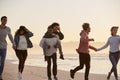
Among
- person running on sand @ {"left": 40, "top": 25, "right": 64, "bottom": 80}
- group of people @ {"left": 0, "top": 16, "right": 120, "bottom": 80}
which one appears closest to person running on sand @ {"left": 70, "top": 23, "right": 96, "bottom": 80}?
group of people @ {"left": 0, "top": 16, "right": 120, "bottom": 80}

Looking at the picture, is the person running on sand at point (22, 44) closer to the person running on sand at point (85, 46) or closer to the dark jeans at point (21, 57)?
the dark jeans at point (21, 57)

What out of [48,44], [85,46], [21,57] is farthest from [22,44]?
[85,46]

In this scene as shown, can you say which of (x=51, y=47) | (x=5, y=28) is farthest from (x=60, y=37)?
(x=5, y=28)

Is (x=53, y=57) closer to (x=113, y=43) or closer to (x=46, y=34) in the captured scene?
(x=46, y=34)

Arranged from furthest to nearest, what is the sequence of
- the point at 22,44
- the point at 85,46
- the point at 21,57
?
1. the point at 22,44
2. the point at 21,57
3. the point at 85,46

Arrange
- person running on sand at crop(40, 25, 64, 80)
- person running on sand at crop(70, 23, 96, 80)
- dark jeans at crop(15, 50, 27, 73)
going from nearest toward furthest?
person running on sand at crop(70, 23, 96, 80)
person running on sand at crop(40, 25, 64, 80)
dark jeans at crop(15, 50, 27, 73)

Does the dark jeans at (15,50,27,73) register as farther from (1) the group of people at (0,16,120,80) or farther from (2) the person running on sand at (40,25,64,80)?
(2) the person running on sand at (40,25,64,80)

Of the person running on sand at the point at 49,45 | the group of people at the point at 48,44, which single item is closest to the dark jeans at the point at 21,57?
the group of people at the point at 48,44

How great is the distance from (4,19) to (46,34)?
141 centimetres

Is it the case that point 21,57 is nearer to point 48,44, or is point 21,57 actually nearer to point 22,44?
point 22,44

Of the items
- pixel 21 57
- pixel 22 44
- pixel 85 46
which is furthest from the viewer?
pixel 22 44

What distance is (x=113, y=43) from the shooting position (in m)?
15.1

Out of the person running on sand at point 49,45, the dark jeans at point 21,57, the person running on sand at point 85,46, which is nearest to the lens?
the person running on sand at point 85,46

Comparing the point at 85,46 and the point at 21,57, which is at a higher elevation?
the point at 85,46
